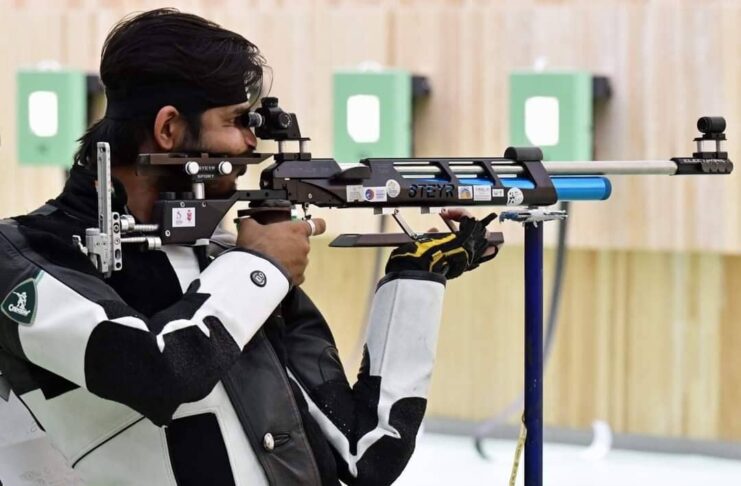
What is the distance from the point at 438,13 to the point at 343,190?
1178mm

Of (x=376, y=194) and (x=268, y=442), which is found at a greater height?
(x=376, y=194)

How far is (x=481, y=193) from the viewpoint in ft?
4.17

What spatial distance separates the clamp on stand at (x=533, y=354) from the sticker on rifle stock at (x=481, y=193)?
0.09 m

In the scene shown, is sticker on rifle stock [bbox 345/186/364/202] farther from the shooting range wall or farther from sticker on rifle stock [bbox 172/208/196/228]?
the shooting range wall

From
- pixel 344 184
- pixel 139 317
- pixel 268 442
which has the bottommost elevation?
pixel 268 442

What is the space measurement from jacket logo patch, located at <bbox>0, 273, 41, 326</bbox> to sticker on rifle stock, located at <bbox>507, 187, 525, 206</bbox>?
430 mm

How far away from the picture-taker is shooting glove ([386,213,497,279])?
4.19 feet

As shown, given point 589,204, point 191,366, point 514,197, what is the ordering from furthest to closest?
point 589,204 < point 514,197 < point 191,366

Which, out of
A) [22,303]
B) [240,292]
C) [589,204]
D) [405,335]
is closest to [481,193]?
[405,335]

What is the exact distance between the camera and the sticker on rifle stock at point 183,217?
115 centimetres

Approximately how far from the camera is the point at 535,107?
2256mm

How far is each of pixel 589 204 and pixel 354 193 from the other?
42.6 inches

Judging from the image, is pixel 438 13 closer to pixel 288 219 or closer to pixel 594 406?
pixel 594 406

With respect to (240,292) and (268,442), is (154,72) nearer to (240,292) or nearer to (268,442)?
(240,292)
